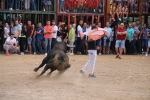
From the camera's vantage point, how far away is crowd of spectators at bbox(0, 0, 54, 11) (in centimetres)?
2648

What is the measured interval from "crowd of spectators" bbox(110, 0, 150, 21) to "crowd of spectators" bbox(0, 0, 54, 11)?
3.74 metres

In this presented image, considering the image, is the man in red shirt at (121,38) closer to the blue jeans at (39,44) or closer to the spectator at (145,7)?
the blue jeans at (39,44)

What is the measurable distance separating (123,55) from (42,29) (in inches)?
186

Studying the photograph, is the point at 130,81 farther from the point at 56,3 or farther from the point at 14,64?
the point at 56,3

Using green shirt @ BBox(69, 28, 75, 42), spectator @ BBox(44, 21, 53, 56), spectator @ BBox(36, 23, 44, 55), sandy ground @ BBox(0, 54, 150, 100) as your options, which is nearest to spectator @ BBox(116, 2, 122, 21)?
green shirt @ BBox(69, 28, 75, 42)

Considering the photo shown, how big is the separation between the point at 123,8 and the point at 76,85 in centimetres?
1646

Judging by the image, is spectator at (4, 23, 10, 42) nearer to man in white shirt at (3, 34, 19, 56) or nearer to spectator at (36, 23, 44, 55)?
man in white shirt at (3, 34, 19, 56)

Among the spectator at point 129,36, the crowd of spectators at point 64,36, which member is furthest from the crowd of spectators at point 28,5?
the spectator at point 129,36

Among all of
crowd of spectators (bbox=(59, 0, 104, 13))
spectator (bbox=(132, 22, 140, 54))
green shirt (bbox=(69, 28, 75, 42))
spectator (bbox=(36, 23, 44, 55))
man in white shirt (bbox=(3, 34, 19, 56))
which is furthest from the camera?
crowd of spectators (bbox=(59, 0, 104, 13))

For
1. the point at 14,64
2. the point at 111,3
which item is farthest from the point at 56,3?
the point at 14,64

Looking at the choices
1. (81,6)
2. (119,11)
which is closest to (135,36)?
(119,11)

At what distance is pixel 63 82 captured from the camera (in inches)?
523

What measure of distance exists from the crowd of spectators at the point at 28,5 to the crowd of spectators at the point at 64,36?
1.23m

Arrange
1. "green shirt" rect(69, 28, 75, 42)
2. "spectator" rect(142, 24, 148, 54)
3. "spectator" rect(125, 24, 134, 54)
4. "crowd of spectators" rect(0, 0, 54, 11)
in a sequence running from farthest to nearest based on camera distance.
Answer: "spectator" rect(142, 24, 148, 54) < "crowd of spectators" rect(0, 0, 54, 11) < "spectator" rect(125, 24, 134, 54) < "green shirt" rect(69, 28, 75, 42)
